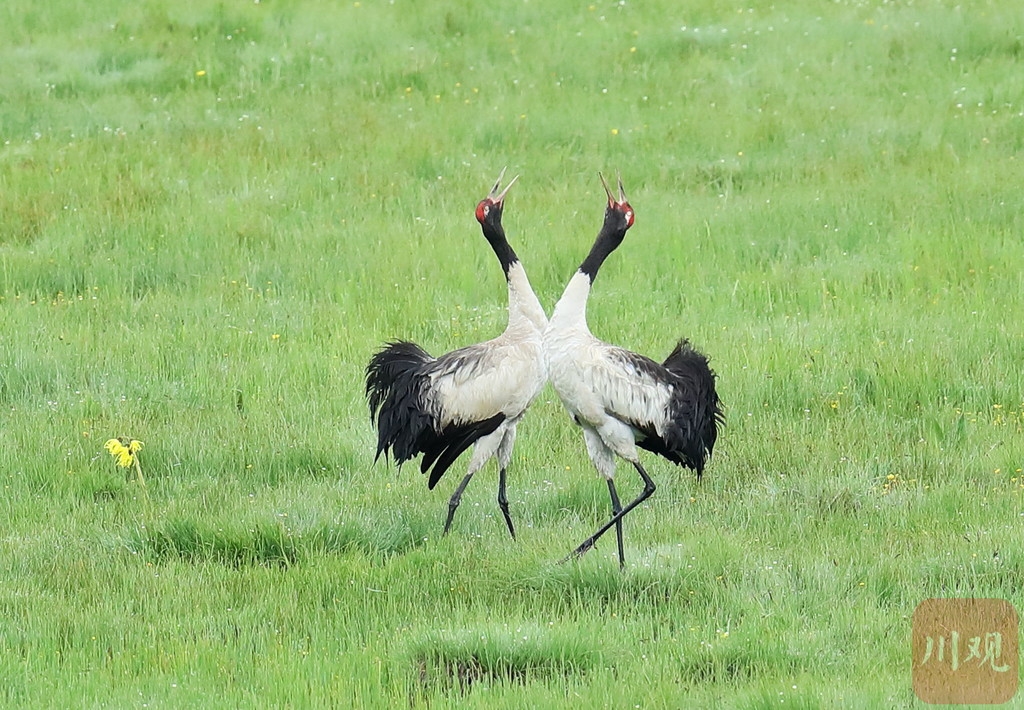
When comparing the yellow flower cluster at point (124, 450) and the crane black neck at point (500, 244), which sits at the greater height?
the crane black neck at point (500, 244)

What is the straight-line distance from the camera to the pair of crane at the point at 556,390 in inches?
289

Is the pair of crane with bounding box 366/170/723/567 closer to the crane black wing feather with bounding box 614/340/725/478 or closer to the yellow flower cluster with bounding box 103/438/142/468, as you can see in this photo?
the crane black wing feather with bounding box 614/340/725/478

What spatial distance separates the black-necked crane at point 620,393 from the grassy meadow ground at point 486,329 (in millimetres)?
357

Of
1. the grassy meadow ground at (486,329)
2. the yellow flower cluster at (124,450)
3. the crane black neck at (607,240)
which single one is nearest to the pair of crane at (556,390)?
the crane black neck at (607,240)

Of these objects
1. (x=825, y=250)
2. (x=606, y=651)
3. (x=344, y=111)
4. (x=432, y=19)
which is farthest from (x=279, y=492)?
(x=432, y=19)

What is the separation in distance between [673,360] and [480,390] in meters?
1.10

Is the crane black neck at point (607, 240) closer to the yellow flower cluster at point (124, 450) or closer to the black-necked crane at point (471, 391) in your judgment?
the black-necked crane at point (471, 391)

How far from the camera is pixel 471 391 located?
24.4 feet

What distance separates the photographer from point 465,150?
14086 mm

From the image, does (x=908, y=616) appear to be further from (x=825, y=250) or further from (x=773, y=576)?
(x=825, y=250)

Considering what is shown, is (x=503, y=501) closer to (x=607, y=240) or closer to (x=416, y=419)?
(x=416, y=419)

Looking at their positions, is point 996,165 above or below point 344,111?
below

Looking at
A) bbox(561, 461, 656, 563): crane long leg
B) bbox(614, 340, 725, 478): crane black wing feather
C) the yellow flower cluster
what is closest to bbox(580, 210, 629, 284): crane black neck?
bbox(614, 340, 725, 478): crane black wing feather

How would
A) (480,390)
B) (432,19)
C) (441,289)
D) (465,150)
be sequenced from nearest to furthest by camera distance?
(480,390)
(441,289)
(465,150)
(432,19)
